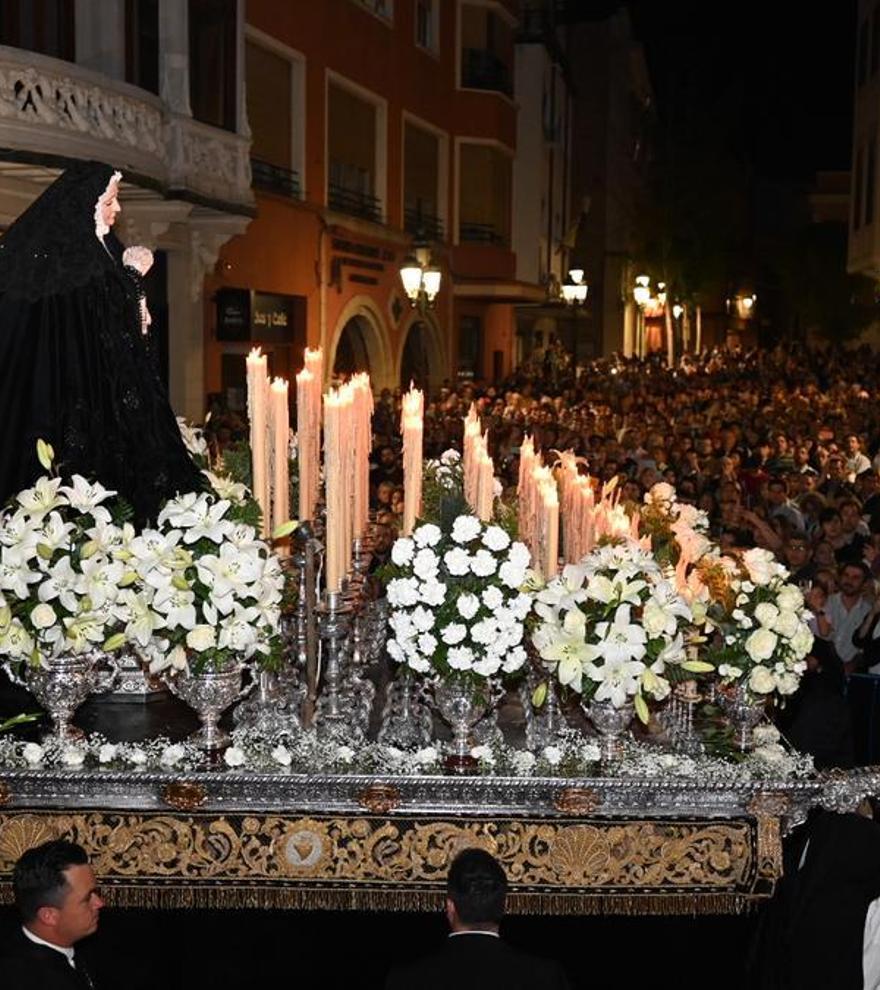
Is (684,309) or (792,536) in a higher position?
(684,309)

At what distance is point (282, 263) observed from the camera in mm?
23922

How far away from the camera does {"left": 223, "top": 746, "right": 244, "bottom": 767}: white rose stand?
18.2 feet

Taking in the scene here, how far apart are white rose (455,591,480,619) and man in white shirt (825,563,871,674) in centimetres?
572

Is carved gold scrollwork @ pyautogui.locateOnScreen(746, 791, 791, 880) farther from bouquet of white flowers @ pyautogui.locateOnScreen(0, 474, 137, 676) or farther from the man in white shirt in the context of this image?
the man in white shirt

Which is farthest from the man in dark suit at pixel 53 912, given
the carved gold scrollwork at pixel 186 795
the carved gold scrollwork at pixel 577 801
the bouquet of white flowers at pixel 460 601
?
the carved gold scrollwork at pixel 577 801

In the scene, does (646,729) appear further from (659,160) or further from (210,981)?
(659,160)

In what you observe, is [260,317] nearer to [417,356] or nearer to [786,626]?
[417,356]

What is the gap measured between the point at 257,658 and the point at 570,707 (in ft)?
4.64

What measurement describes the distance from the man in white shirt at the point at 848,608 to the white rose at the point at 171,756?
240 inches

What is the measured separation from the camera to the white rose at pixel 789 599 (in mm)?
5902

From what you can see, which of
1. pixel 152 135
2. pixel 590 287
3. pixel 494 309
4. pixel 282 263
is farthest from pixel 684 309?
pixel 152 135

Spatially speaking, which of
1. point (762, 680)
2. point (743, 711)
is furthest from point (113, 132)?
point (762, 680)

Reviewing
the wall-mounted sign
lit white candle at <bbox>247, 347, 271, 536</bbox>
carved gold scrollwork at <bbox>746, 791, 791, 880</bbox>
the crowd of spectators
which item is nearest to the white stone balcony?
the wall-mounted sign

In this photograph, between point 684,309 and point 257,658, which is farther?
point 684,309
